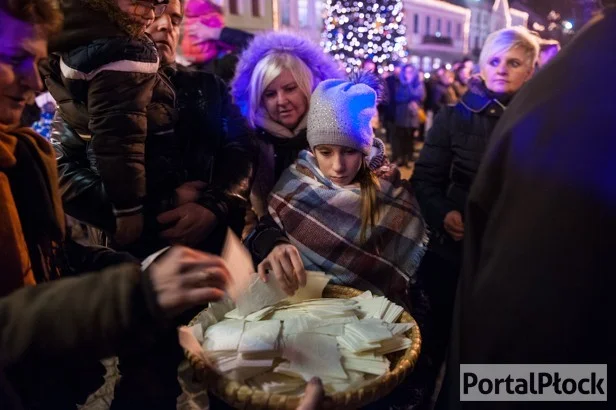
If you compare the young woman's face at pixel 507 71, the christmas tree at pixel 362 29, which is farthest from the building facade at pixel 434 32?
the young woman's face at pixel 507 71

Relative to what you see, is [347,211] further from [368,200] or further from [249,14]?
[249,14]

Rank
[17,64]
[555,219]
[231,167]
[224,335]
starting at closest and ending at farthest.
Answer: [555,219], [17,64], [224,335], [231,167]

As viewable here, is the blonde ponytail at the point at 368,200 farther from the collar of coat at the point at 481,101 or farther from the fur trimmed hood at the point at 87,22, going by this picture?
the fur trimmed hood at the point at 87,22

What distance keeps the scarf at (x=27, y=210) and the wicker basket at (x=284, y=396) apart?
0.45 metres

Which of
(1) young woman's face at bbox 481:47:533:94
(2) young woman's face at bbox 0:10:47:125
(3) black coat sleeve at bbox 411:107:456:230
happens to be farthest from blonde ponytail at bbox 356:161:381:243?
(2) young woman's face at bbox 0:10:47:125

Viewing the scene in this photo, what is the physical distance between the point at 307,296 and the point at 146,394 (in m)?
0.96

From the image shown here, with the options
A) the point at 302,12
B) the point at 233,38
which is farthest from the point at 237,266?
the point at 302,12

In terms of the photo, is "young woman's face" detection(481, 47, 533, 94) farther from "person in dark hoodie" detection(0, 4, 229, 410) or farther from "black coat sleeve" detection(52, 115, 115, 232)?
"person in dark hoodie" detection(0, 4, 229, 410)

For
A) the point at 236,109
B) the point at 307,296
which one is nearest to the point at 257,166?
the point at 236,109

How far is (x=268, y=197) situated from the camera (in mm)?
2232

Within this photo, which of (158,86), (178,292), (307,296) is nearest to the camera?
(178,292)

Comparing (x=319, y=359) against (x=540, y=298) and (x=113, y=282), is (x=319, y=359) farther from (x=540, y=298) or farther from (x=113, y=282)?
(x=540, y=298)

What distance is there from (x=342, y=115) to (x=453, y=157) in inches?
40.1

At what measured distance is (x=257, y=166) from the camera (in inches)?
93.0
